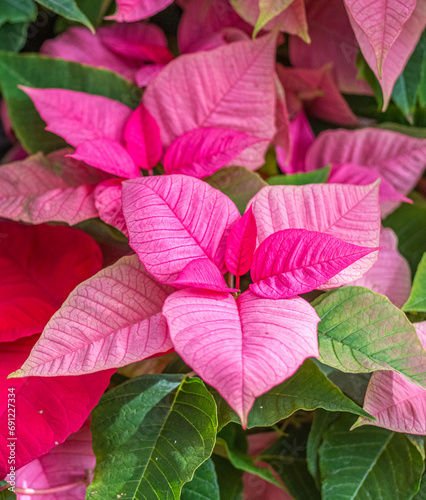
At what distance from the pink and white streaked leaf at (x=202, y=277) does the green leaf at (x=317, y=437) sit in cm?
21

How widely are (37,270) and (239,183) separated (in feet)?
0.67

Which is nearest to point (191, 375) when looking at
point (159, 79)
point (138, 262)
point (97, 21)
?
point (138, 262)

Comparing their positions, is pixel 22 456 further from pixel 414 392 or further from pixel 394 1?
pixel 394 1

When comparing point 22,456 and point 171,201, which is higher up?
point 171,201

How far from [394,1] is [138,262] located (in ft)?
0.95

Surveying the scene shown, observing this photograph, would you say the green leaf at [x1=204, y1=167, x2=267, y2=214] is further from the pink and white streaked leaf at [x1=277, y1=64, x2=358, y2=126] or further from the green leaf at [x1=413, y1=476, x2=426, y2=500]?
the green leaf at [x1=413, y1=476, x2=426, y2=500]

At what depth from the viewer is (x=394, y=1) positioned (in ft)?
1.29

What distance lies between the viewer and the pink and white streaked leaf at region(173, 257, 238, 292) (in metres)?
0.32

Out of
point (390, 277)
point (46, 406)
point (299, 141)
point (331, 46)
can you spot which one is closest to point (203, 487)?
point (46, 406)

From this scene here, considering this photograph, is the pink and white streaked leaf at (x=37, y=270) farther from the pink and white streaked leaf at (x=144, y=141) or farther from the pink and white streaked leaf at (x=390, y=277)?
the pink and white streaked leaf at (x=390, y=277)

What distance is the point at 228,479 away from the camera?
1.63ft

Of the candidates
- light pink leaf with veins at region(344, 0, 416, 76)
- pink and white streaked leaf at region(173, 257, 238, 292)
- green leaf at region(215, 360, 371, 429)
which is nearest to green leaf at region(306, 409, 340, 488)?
green leaf at region(215, 360, 371, 429)

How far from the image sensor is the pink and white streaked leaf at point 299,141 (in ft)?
1.86

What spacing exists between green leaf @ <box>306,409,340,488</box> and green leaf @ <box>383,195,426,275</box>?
0.64 ft
